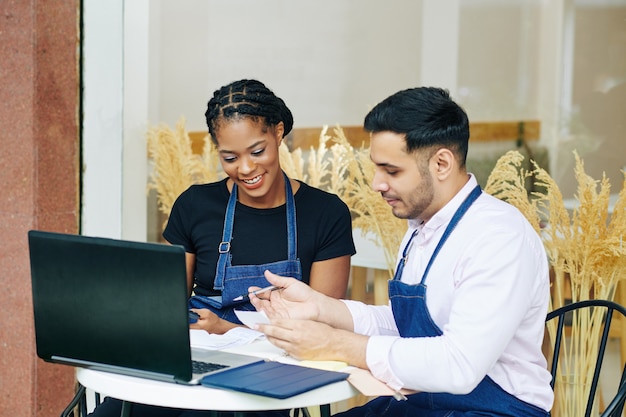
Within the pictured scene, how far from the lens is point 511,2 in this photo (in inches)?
143

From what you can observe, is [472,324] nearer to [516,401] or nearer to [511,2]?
[516,401]

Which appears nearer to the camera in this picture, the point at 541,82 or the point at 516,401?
the point at 516,401

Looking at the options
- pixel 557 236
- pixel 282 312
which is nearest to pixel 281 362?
pixel 282 312

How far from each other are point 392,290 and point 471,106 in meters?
1.50

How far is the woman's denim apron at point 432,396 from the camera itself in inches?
86.2

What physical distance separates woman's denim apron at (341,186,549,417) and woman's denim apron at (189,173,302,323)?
24.5 inches

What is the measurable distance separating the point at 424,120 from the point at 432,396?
0.64m

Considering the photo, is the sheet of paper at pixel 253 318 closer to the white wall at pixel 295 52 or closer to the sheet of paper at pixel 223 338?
the sheet of paper at pixel 223 338

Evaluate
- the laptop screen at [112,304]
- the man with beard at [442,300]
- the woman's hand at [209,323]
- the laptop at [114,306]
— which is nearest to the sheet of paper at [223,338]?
the woman's hand at [209,323]

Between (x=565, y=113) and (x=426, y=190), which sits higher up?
(x=565, y=113)

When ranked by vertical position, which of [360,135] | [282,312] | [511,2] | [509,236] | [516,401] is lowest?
[516,401]

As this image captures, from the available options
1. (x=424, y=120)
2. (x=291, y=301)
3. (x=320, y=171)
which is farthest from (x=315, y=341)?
(x=320, y=171)

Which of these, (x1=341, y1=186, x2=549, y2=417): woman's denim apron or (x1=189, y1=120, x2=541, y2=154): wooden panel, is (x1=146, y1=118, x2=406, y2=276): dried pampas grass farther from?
(x1=341, y1=186, x2=549, y2=417): woman's denim apron

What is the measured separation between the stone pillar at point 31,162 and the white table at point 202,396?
201 centimetres
